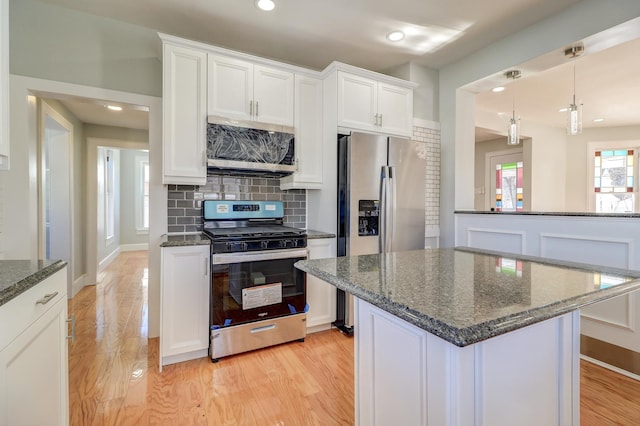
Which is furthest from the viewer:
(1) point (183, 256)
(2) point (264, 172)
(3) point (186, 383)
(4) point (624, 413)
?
(2) point (264, 172)

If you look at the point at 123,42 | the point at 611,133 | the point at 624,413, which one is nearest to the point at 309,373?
the point at 624,413

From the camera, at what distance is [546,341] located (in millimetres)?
949

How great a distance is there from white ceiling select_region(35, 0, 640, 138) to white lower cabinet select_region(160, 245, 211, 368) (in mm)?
1812

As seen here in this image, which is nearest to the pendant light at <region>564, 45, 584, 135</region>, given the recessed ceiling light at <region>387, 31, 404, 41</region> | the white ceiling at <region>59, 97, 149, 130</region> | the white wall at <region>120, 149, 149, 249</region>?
the recessed ceiling light at <region>387, 31, 404, 41</region>

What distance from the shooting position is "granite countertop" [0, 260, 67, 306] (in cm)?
91

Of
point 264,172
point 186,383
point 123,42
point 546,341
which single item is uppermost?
point 123,42

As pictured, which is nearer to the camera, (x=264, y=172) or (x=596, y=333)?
(x=596, y=333)

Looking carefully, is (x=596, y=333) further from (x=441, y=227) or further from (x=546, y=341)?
(x=546, y=341)

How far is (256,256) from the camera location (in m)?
2.33

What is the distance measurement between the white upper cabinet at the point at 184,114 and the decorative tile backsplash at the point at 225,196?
0.34 meters

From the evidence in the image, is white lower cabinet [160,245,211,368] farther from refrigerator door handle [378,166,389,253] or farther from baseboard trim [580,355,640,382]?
baseboard trim [580,355,640,382]

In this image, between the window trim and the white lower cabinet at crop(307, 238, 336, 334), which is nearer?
the white lower cabinet at crop(307, 238, 336, 334)

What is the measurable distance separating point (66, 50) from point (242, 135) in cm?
Answer: 142

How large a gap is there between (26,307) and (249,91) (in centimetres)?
206
